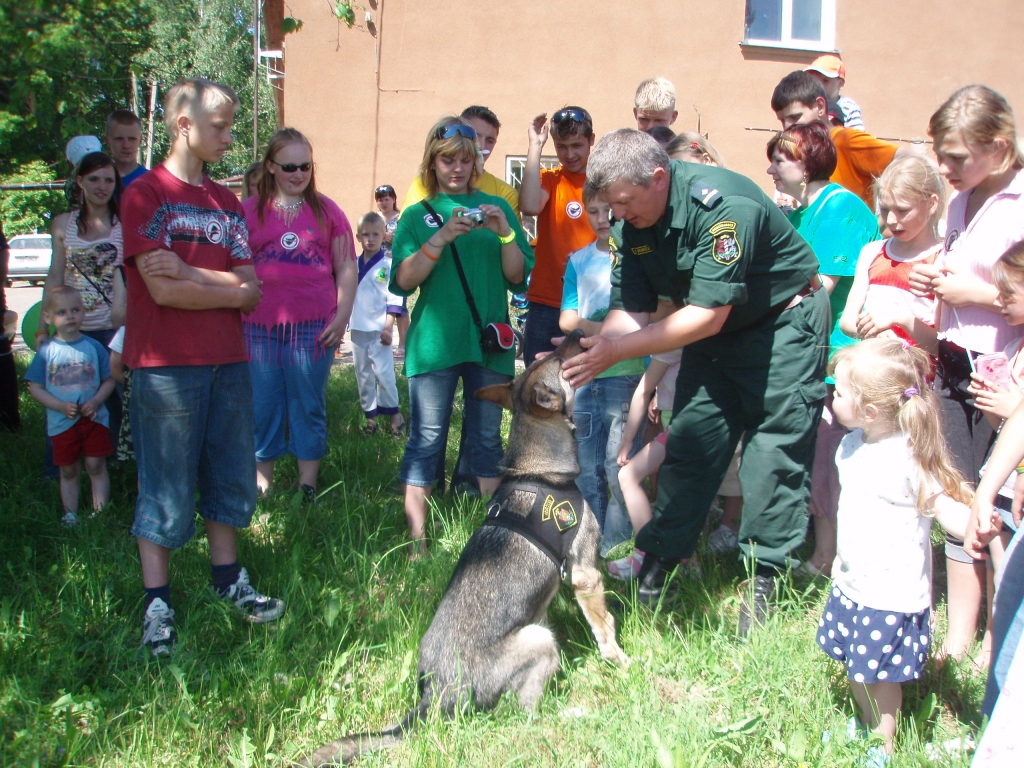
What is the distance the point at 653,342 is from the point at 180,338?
1.92 meters

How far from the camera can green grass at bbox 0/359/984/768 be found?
8.16ft

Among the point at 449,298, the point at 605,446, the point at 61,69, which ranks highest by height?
the point at 61,69

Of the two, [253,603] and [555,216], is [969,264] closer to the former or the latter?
[555,216]

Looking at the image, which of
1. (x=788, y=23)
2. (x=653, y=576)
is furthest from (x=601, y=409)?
(x=788, y=23)

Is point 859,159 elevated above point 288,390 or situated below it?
above

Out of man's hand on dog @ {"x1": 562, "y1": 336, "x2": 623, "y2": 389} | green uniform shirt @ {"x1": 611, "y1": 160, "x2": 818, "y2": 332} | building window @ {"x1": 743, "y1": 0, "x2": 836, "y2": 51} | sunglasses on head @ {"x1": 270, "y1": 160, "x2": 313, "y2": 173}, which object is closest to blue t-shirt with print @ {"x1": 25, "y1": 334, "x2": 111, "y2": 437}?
sunglasses on head @ {"x1": 270, "y1": 160, "x2": 313, "y2": 173}

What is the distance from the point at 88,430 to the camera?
178 inches

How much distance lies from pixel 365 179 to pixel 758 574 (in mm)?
10817

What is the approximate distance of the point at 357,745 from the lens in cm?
245

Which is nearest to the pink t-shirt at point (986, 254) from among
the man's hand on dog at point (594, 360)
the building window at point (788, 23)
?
the man's hand on dog at point (594, 360)

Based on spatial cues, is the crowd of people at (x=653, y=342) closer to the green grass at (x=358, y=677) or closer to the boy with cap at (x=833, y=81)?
the green grass at (x=358, y=677)

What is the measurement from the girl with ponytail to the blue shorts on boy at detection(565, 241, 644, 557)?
1693mm

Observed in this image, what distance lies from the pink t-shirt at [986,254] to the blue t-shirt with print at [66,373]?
4.59m

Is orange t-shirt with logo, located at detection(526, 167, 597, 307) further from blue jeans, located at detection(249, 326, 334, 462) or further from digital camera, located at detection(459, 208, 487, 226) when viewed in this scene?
blue jeans, located at detection(249, 326, 334, 462)
